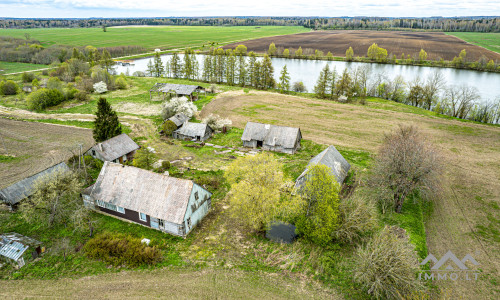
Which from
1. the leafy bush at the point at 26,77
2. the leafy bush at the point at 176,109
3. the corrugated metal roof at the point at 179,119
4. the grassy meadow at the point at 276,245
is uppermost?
the leafy bush at the point at 26,77

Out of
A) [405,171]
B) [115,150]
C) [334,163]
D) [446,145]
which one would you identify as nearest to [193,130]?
[115,150]

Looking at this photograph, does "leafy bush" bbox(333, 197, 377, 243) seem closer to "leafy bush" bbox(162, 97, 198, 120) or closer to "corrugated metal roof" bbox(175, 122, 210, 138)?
Answer: "corrugated metal roof" bbox(175, 122, 210, 138)

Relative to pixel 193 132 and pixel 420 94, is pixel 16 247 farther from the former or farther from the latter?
pixel 420 94

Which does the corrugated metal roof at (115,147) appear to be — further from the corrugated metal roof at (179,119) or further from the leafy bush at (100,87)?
the leafy bush at (100,87)

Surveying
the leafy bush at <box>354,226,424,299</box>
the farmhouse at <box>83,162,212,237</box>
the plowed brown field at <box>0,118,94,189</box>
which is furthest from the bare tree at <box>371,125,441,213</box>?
the plowed brown field at <box>0,118,94,189</box>

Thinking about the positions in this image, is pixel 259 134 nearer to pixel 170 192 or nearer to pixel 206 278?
pixel 170 192

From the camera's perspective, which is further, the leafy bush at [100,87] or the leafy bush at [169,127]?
the leafy bush at [100,87]

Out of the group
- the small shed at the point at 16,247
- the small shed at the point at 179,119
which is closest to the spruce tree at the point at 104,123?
the small shed at the point at 179,119
